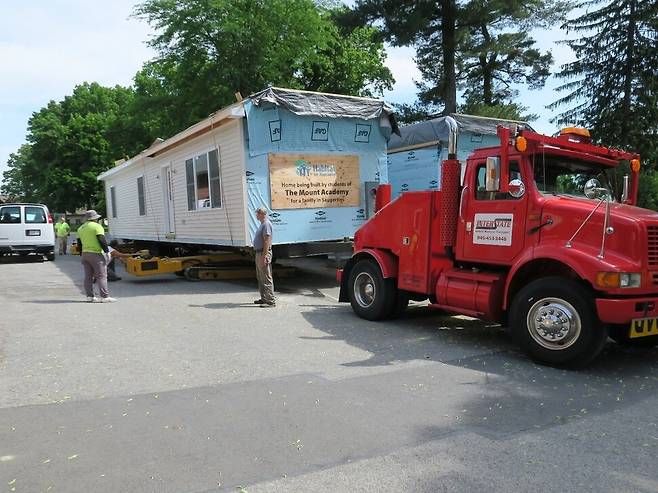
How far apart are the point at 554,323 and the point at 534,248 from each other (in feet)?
2.67

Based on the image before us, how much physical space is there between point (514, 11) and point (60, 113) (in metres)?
43.7

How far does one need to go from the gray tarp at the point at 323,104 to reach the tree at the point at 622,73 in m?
15.3

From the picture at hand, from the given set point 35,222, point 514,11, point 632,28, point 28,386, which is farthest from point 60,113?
point 28,386

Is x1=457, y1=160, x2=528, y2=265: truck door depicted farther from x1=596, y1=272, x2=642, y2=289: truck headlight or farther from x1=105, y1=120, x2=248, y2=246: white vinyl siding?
x1=105, y1=120, x2=248, y2=246: white vinyl siding

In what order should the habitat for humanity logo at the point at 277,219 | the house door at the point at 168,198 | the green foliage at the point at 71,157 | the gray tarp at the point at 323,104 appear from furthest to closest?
the green foliage at the point at 71,157 → the house door at the point at 168,198 → the habitat for humanity logo at the point at 277,219 → the gray tarp at the point at 323,104

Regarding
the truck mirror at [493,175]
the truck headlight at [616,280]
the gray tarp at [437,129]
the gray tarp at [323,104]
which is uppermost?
the gray tarp at [323,104]

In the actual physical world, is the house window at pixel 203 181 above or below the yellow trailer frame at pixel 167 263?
above

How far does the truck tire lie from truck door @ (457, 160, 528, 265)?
0.62 meters

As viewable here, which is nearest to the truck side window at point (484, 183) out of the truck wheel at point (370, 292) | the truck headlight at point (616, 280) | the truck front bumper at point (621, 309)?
the truck headlight at point (616, 280)

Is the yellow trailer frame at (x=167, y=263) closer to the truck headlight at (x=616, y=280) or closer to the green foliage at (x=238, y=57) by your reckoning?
the truck headlight at (x=616, y=280)

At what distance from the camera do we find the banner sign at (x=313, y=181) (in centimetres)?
1116

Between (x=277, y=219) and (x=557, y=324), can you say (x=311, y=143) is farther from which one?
(x=557, y=324)

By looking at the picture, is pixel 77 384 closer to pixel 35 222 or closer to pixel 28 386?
pixel 28 386

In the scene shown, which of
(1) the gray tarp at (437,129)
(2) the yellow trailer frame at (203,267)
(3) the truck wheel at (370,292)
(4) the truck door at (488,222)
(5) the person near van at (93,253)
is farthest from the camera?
(2) the yellow trailer frame at (203,267)
